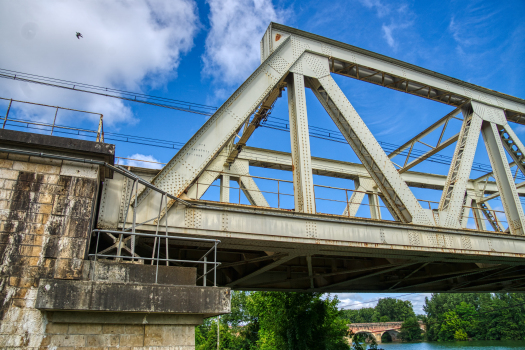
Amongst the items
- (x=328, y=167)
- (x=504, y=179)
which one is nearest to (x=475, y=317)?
(x=328, y=167)

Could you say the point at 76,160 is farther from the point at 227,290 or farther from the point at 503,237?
the point at 503,237

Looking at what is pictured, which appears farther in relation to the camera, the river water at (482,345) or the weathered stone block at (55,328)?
the river water at (482,345)

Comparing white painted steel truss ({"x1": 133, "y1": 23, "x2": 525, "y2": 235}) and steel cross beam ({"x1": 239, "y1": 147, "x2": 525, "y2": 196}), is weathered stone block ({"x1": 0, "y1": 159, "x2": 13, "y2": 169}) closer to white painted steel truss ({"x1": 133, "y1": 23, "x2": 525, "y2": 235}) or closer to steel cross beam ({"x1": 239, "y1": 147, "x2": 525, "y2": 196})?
white painted steel truss ({"x1": 133, "y1": 23, "x2": 525, "y2": 235})

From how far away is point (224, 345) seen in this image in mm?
41125

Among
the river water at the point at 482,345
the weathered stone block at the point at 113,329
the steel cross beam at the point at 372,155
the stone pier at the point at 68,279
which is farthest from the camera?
the river water at the point at 482,345

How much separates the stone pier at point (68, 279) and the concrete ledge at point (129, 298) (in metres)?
0.02

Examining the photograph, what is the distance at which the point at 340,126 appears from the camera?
12.1 metres

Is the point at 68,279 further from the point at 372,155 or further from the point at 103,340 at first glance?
the point at 372,155

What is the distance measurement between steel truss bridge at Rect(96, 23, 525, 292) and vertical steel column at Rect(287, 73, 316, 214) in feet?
0.11

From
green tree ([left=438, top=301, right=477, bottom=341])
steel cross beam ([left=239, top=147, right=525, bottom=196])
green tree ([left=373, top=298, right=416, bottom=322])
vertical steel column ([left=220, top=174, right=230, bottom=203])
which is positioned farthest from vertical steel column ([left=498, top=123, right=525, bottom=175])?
green tree ([left=373, top=298, right=416, bottom=322])

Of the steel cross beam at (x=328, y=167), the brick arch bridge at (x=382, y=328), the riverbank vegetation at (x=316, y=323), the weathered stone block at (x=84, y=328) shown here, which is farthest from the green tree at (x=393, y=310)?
the weathered stone block at (x=84, y=328)

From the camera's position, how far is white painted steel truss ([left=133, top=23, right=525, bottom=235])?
10.2 meters

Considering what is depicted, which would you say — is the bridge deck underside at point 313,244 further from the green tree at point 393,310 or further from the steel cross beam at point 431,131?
the green tree at point 393,310

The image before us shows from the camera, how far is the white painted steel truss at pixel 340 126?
33.5ft
